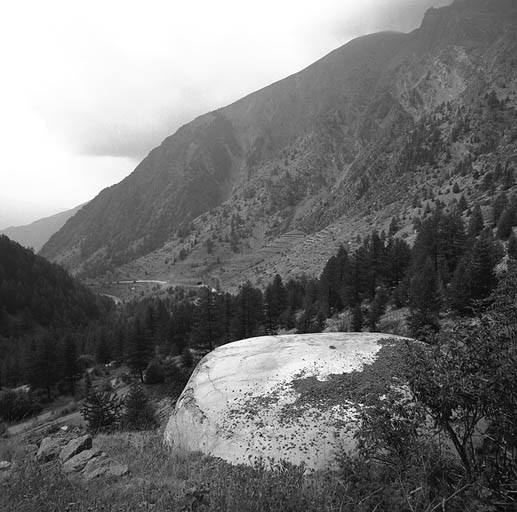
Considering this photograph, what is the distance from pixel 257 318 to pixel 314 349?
133 ft

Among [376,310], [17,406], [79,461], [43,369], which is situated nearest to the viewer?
→ [79,461]

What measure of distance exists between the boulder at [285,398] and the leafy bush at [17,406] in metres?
34.8

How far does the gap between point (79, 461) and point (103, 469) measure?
3.93ft

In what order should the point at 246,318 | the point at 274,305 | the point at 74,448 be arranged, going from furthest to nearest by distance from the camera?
the point at 274,305
the point at 246,318
the point at 74,448

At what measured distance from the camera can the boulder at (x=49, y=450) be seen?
8648 mm

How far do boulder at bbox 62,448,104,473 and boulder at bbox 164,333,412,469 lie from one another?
4.28 meters

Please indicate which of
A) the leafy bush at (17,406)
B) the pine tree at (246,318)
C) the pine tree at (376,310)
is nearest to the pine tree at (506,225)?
the pine tree at (376,310)

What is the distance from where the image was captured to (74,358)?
2152 inches

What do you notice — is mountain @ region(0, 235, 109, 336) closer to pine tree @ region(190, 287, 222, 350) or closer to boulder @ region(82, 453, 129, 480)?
pine tree @ region(190, 287, 222, 350)

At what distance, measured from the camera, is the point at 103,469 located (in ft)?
24.0

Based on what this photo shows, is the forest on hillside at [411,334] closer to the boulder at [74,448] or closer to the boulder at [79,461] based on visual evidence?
the boulder at [79,461]

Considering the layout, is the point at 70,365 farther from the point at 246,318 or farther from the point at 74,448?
the point at 74,448

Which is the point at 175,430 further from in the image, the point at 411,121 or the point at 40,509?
the point at 411,121

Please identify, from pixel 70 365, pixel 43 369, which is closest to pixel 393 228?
pixel 70 365
